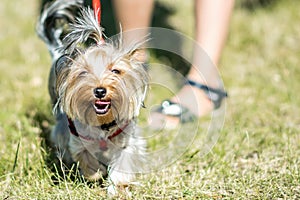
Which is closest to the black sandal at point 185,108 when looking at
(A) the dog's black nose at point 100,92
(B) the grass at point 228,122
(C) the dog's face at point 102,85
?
(B) the grass at point 228,122

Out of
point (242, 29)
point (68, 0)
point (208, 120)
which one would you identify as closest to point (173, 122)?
point (208, 120)

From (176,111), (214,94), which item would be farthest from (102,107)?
(214,94)

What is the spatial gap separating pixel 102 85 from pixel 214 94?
1.32 m

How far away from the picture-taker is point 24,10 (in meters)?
5.23

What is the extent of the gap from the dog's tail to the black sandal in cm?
70

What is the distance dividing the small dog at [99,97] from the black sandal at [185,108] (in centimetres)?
66

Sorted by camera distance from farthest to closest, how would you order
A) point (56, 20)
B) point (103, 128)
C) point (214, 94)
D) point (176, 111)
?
point (214, 94), point (176, 111), point (56, 20), point (103, 128)

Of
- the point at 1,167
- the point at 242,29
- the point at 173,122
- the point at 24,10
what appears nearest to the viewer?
the point at 1,167

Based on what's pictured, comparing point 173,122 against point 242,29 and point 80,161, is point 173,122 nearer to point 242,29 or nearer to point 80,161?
point 80,161

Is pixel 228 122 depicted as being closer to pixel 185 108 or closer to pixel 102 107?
pixel 185 108

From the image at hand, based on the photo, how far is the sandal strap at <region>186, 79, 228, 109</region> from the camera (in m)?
3.27

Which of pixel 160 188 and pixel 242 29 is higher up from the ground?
pixel 242 29

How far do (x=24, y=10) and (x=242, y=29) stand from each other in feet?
7.09

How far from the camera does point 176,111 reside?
10.2ft
